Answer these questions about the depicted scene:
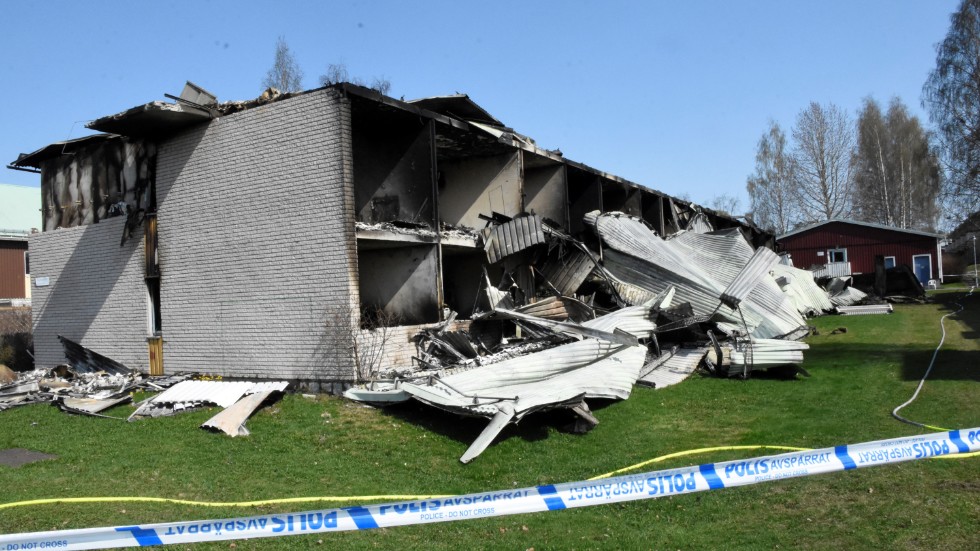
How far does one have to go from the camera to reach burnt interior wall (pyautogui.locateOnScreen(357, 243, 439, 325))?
42.8ft

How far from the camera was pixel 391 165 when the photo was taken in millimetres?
14648

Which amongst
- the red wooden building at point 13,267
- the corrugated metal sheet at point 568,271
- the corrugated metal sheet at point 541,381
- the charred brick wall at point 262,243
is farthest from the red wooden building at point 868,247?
the red wooden building at point 13,267

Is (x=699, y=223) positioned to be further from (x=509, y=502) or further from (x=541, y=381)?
(x=509, y=502)

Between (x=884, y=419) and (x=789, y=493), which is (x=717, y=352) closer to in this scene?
(x=884, y=419)

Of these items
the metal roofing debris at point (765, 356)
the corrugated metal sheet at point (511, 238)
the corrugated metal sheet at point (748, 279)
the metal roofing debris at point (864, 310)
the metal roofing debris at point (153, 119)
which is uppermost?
the metal roofing debris at point (153, 119)

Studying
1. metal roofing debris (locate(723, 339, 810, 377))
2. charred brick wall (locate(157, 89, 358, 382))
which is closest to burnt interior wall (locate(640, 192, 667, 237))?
metal roofing debris (locate(723, 339, 810, 377))

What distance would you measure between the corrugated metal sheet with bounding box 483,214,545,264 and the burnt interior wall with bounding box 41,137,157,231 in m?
6.81

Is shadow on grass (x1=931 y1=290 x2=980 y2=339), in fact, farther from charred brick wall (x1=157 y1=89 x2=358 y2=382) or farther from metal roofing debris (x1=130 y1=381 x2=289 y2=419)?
metal roofing debris (x1=130 y1=381 x2=289 y2=419)

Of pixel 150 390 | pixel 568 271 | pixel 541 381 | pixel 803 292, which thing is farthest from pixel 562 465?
pixel 803 292

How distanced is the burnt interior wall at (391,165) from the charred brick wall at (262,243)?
1.39 metres

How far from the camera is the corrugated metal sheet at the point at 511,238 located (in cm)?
1508

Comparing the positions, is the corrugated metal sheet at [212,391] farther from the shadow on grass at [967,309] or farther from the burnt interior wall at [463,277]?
the shadow on grass at [967,309]

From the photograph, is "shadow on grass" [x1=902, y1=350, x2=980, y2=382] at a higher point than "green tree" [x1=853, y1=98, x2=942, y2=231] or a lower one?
lower

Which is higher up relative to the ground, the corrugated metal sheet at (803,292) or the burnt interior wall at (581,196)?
the burnt interior wall at (581,196)
